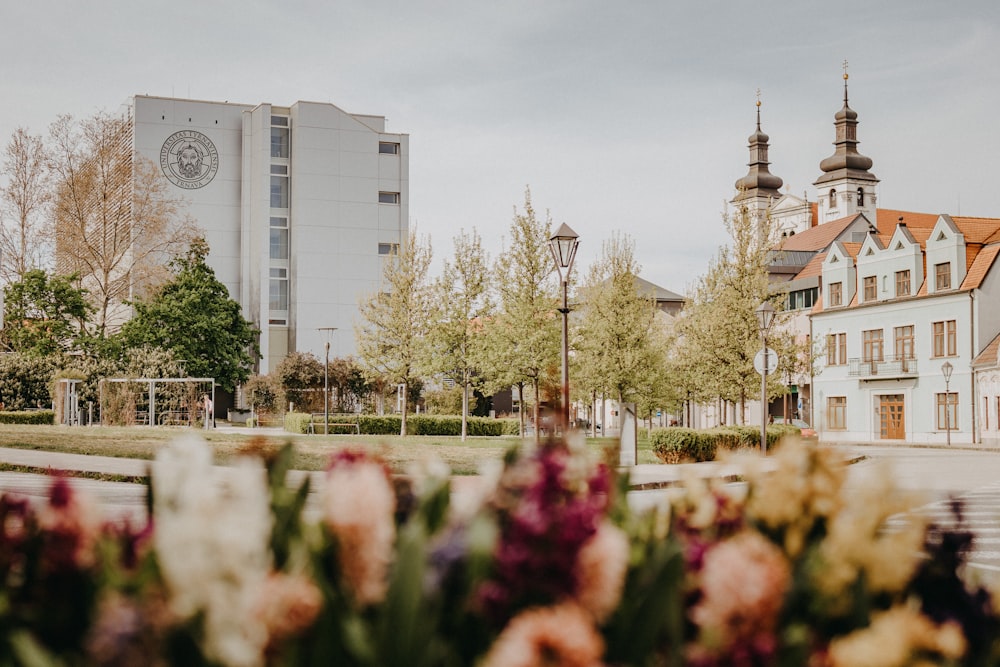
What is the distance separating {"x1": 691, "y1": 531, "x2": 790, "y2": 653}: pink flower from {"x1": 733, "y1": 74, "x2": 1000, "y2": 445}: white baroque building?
4440cm

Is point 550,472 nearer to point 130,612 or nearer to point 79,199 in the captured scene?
point 130,612

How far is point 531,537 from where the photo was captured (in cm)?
171

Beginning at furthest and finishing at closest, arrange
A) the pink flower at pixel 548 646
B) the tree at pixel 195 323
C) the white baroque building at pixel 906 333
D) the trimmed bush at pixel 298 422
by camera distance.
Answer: the tree at pixel 195 323 → the white baroque building at pixel 906 333 → the trimmed bush at pixel 298 422 → the pink flower at pixel 548 646

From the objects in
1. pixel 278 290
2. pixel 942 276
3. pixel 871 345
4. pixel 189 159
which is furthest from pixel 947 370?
pixel 189 159

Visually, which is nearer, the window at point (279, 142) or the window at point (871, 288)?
the window at point (871, 288)

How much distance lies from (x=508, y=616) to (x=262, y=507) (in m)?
0.45

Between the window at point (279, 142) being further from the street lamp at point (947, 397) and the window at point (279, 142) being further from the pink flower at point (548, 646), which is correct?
the pink flower at point (548, 646)

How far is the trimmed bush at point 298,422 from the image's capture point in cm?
4772

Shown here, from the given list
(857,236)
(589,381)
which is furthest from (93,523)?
(857,236)

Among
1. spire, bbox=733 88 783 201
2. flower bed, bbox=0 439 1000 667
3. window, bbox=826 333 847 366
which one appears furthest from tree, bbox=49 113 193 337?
spire, bbox=733 88 783 201

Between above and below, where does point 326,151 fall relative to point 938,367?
above

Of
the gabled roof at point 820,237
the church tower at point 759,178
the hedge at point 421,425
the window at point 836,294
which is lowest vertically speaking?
the hedge at point 421,425

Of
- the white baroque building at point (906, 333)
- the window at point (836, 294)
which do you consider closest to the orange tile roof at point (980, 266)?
the white baroque building at point (906, 333)

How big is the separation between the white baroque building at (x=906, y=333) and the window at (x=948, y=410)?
2.1 inches
